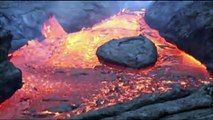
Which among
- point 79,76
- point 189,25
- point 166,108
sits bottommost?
point 79,76

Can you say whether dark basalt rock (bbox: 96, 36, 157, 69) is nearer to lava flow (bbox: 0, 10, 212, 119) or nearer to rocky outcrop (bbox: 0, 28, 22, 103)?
lava flow (bbox: 0, 10, 212, 119)

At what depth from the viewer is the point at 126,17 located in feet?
54.4

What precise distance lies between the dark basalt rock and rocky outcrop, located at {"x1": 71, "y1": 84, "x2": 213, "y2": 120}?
3.38 meters

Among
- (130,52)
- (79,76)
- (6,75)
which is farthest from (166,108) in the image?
(130,52)

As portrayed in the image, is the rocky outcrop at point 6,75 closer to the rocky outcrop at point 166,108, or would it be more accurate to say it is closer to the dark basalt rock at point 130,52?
the rocky outcrop at point 166,108

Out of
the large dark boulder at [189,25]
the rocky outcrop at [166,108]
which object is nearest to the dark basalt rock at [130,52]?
the large dark boulder at [189,25]

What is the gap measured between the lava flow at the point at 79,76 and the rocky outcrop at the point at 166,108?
3.75ft

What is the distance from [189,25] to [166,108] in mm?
6762

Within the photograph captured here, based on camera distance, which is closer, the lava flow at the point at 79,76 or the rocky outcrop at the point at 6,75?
the lava flow at the point at 79,76

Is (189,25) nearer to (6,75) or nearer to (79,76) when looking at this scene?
(79,76)

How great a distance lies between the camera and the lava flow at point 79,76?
311 inches

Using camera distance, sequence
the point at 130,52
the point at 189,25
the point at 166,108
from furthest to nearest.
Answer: the point at 189,25 → the point at 130,52 → the point at 166,108

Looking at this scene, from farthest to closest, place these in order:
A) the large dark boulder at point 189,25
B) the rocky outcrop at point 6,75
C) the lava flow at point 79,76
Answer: the large dark boulder at point 189,25
the rocky outcrop at point 6,75
the lava flow at point 79,76

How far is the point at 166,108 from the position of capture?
20.7 feet
